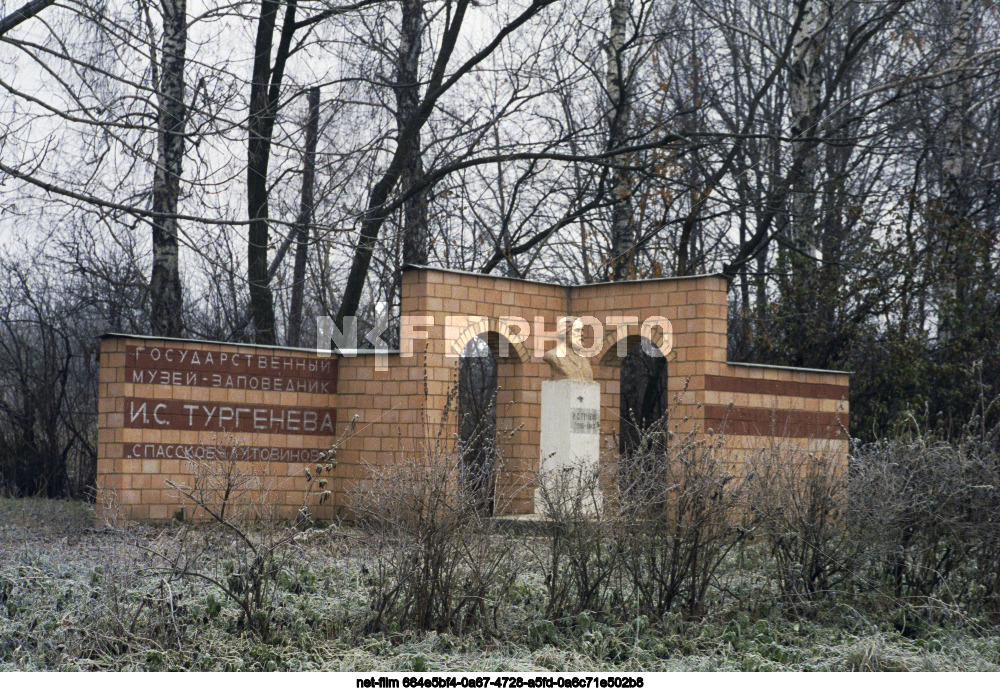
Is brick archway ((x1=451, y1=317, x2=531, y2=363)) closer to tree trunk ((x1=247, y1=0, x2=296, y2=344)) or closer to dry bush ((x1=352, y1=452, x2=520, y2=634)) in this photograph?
tree trunk ((x1=247, y1=0, x2=296, y2=344))

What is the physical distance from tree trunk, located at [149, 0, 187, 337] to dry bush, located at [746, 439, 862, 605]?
7.54m

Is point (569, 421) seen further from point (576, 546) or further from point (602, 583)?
point (576, 546)

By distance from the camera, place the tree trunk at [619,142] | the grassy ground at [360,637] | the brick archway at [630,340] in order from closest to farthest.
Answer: the grassy ground at [360,637] → the brick archway at [630,340] → the tree trunk at [619,142]

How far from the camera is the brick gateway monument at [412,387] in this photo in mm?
10773

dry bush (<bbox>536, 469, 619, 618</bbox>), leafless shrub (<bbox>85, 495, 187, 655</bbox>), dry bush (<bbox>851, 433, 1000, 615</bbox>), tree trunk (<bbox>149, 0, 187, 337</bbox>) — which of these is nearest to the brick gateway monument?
tree trunk (<bbox>149, 0, 187, 337</bbox>)

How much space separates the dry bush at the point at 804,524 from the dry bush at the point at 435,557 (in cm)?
173

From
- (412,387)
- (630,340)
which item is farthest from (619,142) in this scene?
(412,387)

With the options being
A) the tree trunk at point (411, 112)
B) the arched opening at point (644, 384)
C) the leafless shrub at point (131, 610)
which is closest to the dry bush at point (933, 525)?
the leafless shrub at point (131, 610)

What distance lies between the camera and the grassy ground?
5.66 metres

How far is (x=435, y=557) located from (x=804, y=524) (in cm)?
239

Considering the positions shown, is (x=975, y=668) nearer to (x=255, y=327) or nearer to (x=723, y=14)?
(x=255, y=327)

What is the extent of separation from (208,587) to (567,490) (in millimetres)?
2279

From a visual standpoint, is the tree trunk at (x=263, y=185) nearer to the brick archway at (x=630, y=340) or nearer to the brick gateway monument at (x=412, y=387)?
the brick gateway monument at (x=412, y=387)

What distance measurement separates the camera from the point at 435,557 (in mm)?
6188
